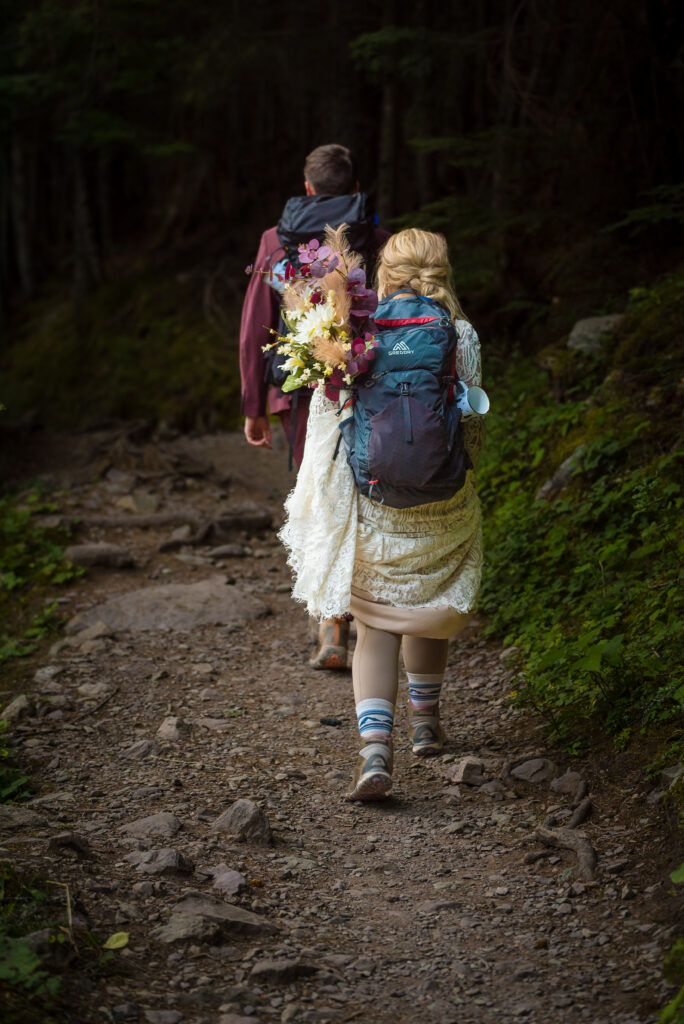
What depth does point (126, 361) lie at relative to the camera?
55.1 feet

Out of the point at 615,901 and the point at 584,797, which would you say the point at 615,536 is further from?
the point at 615,901

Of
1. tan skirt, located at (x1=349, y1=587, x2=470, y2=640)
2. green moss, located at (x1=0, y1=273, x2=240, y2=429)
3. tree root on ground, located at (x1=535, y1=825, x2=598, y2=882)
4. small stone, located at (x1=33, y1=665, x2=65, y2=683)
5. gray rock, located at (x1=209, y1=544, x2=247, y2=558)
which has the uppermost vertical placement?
tan skirt, located at (x1=349, y1=587, x2=470, y2=640)

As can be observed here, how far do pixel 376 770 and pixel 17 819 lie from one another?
4.29ft

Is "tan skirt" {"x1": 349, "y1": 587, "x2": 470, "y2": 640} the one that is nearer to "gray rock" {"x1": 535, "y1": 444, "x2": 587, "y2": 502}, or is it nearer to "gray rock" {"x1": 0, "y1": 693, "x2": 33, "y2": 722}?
"gray rock" {"x1": 0, "y1": 693, "x2": 33, "y2": 722}

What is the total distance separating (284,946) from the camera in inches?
108

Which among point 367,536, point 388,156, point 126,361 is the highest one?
point 388,156

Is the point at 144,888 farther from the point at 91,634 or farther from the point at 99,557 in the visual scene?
the point at 99,557

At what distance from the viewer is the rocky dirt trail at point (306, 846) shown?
2506 mm

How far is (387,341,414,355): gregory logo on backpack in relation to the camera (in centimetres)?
355

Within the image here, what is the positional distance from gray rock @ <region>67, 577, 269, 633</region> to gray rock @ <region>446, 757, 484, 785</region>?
258 cm

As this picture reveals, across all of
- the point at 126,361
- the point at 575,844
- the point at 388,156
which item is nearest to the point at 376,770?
the point at 575,844

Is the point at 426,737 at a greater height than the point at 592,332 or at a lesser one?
lesser

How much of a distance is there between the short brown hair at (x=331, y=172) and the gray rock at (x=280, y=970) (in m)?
3.44

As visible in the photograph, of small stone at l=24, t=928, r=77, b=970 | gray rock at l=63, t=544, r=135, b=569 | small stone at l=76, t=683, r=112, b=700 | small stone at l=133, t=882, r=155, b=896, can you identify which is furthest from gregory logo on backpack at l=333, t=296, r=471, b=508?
gray rock at l=63, t=544, r=135, b=569
